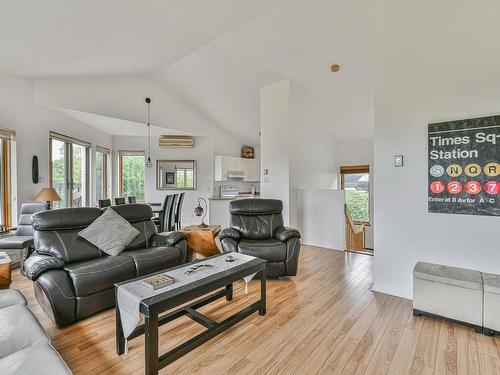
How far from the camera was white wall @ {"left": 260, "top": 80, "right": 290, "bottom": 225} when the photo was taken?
16.2ft

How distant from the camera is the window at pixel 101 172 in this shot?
269 inches

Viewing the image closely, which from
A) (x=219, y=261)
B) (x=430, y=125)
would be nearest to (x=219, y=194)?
(x=219, y=261)

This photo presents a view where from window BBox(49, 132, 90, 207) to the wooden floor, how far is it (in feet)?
10.9

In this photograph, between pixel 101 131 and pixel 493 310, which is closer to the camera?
pixel 493 310

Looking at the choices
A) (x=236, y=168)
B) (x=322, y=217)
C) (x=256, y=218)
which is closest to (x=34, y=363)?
(x=256, y=218)

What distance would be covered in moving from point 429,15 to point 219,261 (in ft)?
10.3

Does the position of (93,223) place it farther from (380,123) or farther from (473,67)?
(473,67)

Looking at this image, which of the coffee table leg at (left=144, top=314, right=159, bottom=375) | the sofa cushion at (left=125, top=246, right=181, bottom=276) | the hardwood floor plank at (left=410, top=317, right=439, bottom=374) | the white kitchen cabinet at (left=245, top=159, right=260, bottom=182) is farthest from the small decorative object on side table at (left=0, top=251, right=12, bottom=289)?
the white kitchen cabinet at (left=245, top=159, right=260, bottom=182)

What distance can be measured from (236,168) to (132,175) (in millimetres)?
2975

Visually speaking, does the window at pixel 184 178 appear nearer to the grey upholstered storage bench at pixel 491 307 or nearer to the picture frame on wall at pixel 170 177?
the picture frame on wall at pixel 170 177

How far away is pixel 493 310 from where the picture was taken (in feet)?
7.03

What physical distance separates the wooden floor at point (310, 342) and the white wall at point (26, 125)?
253 cm

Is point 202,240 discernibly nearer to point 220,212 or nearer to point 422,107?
point 220,212

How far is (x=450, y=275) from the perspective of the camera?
236cm
